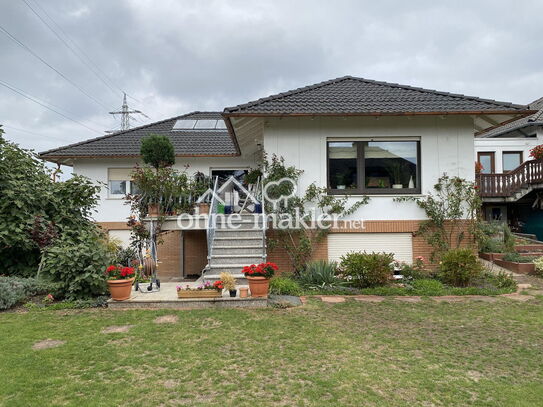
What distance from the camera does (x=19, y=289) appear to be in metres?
6.80

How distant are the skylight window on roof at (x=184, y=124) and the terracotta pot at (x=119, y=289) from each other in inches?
466

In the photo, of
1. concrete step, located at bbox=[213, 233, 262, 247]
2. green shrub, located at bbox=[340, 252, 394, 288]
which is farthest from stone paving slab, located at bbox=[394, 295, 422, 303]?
concrete step, located at bbox=[213, 233, 262, 247]

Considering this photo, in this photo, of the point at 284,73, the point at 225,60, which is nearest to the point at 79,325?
the point at 225,60

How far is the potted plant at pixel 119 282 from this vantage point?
6598 millimetres

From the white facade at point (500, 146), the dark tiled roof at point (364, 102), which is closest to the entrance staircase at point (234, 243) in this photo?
the dark tiled roof at point (364, 102)

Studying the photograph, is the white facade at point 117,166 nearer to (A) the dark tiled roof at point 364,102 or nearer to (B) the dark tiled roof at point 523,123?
(A) the dark tiled roof at point 364,102

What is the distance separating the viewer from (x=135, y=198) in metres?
9.12

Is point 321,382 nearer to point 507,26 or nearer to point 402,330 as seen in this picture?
point 402,330

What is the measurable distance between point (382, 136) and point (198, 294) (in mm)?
6467

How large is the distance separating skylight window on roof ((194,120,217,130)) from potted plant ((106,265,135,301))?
37.4 feet

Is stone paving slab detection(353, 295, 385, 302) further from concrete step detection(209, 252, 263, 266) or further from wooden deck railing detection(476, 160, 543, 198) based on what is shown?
wooden deck railing detection(476, 160, 543, 198)

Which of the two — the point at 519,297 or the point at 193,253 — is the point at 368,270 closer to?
the point at 519,297

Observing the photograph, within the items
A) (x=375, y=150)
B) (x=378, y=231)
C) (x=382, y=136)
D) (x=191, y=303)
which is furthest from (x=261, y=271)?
(x=382, y=136)

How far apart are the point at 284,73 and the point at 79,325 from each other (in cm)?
1845
